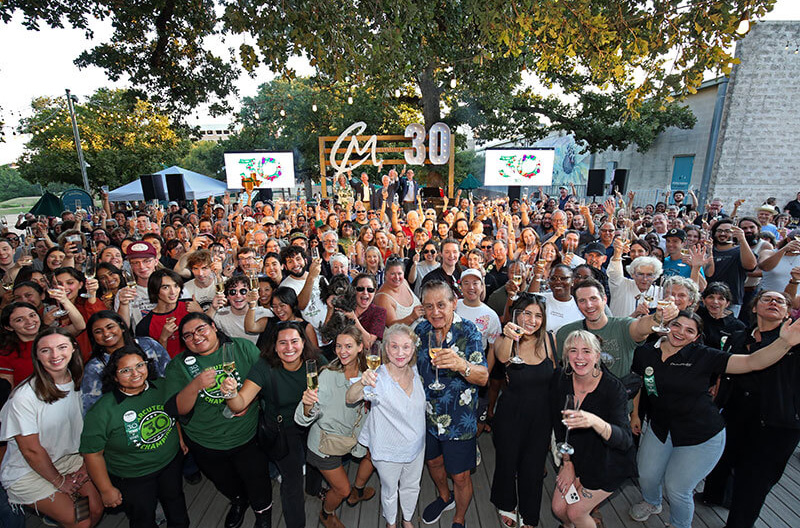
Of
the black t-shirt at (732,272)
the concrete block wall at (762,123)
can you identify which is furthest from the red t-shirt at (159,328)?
the concrete block wall at (762,123)

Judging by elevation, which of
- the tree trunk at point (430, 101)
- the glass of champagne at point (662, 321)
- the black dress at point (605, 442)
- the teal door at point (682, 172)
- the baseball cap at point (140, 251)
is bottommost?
the black dress at point (605, 442)

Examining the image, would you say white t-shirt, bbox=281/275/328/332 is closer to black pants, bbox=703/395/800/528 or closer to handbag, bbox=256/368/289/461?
handbag, bbox=256/368/289/461

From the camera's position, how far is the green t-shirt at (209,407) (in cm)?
286

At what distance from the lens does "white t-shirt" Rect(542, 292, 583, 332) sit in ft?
12.2

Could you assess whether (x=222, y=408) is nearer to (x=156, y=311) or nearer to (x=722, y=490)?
(x=156, y=311)

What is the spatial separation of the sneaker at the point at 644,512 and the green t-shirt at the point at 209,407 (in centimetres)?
326

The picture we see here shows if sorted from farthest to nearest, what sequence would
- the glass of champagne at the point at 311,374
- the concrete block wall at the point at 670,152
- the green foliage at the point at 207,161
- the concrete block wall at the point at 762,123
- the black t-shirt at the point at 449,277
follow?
the green foliage at the point at 207,161 < the concrete block wall at the point at 670,152 < the concrete block wall at the point at 762,123 < the black t-shirt at the point at 449,277 < the glass of champagne at the point at 311,374

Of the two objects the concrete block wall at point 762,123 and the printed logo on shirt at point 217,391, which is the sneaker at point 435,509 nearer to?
the printed logo on shirt at point 217,391

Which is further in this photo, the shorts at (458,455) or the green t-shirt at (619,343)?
the green t-shirt at (619,343)

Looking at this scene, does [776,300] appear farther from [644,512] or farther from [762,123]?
[762,123]

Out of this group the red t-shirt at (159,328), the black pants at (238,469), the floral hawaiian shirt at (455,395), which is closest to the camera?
the floral hawaiian shirt at (455,395)

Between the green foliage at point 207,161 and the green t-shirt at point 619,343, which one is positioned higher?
the green foliage at point 207,161

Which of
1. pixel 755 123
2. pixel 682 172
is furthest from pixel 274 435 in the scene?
pixel 682 172

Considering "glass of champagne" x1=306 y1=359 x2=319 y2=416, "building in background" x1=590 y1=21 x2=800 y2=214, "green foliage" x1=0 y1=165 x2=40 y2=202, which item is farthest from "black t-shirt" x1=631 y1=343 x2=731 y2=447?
"green foliage" x1=0 y1=165 x2=40 y2=202
